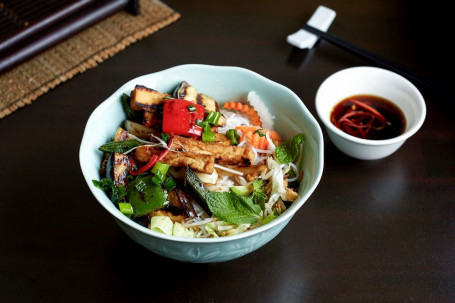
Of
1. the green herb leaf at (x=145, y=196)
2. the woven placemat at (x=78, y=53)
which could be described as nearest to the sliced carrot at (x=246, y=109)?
the green herb leaf at (x=145, y=196)

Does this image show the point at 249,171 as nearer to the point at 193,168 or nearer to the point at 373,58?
the point at 193,168

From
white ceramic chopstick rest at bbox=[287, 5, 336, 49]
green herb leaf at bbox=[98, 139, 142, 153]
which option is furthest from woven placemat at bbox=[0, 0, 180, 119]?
green herb leaf at bbox=[98, 139, 142, 153]

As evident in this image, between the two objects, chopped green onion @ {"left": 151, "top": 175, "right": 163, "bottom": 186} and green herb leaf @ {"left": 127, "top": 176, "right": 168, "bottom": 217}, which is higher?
chopped green onion @ {"left": 151, "top": 175, "right": 163, "bottom": 186}

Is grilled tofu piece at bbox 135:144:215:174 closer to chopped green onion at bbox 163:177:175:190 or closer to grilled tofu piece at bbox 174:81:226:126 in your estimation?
chopped green onion at bbox 163:177:175:190

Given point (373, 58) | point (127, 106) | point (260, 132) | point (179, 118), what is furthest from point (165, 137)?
point (373, 58)

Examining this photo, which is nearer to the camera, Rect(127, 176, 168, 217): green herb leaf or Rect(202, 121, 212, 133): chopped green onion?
Rect(127, 176, 168, 217): green herb leaf
